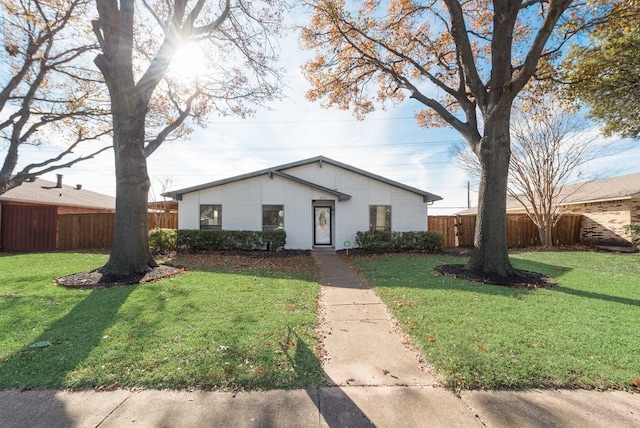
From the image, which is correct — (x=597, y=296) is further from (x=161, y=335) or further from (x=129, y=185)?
(x=129, y=185)

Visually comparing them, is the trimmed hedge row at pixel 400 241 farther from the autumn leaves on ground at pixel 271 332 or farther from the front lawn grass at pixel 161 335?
the front lawn grass at pixel 161 335

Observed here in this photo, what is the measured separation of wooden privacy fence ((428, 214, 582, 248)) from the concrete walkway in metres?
14.5

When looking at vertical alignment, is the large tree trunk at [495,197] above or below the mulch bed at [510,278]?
above

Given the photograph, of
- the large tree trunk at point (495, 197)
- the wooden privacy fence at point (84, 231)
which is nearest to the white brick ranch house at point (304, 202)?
the wooden privacy fence at point (84, 231)

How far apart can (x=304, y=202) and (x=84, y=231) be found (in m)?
11.5


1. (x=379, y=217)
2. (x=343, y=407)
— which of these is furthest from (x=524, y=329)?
(x=379, y=217)

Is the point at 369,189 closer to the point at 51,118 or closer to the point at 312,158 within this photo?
the point at 312,158

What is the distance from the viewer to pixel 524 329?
12.9ft

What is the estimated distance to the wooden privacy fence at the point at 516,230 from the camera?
16.0 metres

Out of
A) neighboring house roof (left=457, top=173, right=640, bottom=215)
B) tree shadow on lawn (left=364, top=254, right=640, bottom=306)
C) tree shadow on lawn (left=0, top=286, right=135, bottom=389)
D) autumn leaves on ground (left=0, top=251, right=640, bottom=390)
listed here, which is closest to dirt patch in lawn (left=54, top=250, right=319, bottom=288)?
autumn leaves on ground (left=0, top=251, right=640, bottom=390)

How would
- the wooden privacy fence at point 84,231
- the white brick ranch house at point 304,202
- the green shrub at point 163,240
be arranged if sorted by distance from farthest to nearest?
the wooden privacy fence at point 84,231 → the white brick ranch house at point 304,202 → the green shrub at point 163,240

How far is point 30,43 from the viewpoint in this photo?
410 inches

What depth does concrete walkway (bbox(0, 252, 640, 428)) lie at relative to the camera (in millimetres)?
2230

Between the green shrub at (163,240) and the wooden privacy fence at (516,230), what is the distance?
13.8 metres
